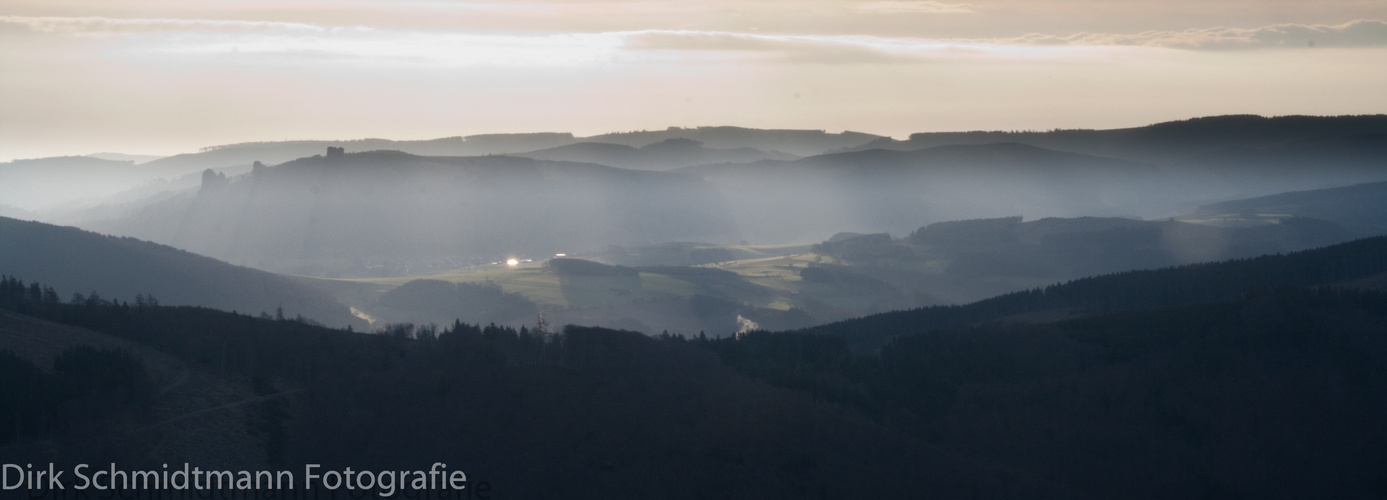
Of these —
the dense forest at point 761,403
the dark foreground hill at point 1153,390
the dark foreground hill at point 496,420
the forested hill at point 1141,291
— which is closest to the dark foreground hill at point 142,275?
the forested hill at point 1141,291

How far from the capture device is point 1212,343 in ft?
292

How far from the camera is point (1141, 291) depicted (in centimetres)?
12888

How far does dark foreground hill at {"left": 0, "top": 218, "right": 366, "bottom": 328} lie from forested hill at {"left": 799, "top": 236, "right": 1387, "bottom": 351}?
222 ft

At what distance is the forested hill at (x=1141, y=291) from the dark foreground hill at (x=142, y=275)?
222 ft

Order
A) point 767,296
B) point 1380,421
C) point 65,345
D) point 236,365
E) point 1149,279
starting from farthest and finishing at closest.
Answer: point 767,296
point 1149,279
point 1380,421
point 236,365
point 65,345

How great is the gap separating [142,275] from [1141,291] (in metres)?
129

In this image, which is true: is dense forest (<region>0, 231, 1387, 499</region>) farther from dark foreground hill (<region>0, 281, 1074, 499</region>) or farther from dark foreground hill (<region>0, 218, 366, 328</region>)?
dark foreground hill (<region>0, 218, 366, 328</region>)

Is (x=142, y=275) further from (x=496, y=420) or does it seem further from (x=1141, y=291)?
(x=1141, y=291)

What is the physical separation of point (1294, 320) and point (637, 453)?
59.5m

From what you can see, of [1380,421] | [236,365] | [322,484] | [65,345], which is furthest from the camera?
[1380,421]

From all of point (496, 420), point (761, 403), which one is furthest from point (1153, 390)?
point (496, 420)

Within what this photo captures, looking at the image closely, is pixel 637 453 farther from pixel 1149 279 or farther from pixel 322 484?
pixel 1149 279

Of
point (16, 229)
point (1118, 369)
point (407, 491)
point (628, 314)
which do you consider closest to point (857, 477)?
point (407, 491)

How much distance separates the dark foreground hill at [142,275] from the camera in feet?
486
